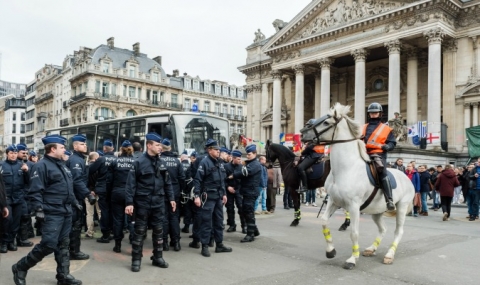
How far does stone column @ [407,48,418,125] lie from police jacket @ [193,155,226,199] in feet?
85.5

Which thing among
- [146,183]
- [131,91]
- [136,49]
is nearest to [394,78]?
[146,183]

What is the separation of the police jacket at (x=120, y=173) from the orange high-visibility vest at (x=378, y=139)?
4.97 metres

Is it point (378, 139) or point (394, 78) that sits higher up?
point (394, 78)

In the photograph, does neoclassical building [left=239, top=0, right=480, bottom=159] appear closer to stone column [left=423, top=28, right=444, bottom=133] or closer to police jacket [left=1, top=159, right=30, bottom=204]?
stone column [left=423, top=28, right=444, bottom=133]

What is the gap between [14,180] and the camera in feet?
28.5

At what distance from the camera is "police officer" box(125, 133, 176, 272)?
6.98 metres

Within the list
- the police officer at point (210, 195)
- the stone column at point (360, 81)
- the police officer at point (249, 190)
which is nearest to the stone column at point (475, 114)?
the stone column at point (360, 81)

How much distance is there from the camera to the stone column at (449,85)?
30547mm

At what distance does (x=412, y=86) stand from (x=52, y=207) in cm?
3091

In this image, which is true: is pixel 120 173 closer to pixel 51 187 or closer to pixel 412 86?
pixel 51 187

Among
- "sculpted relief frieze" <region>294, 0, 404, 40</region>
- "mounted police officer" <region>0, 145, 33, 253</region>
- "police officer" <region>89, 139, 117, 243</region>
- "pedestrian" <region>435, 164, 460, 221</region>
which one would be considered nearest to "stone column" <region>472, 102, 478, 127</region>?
"sculpted relief frieze" <region>294, 0, 404, 40</region>

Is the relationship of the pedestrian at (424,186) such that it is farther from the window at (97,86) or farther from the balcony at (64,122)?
the balcony at (64,122)

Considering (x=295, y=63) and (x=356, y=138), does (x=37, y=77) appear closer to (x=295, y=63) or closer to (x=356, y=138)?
(x=295, y=63)

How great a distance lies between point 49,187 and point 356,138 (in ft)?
16.7
